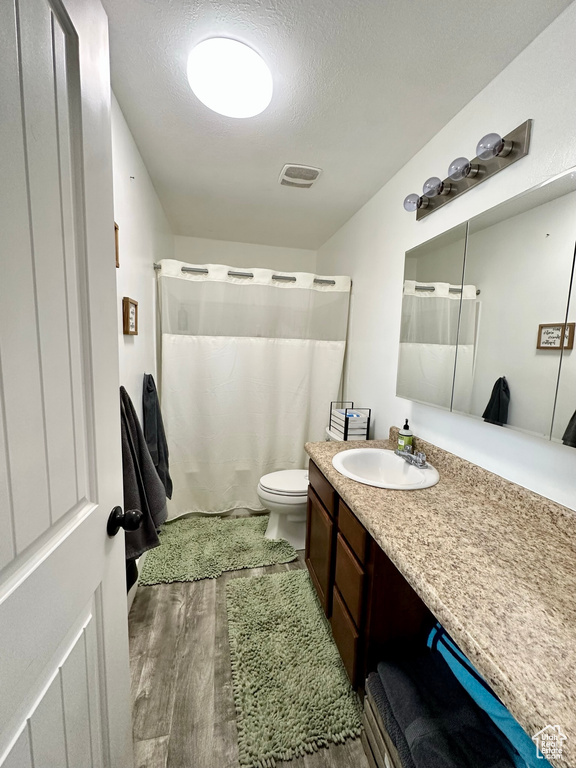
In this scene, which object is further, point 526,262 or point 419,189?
point 419,189

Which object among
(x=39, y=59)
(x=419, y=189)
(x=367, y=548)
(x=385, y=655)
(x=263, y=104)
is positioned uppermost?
(x=263, y=104)

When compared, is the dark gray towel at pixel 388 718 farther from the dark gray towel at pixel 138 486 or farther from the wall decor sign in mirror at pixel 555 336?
the wall decor sign in mirror at pixel 555 336

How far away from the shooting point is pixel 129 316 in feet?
4.63

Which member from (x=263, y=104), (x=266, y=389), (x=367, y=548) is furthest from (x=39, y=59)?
(x=266, y=389)

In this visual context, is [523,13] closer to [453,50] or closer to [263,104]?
[453,50]

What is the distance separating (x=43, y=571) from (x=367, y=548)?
90cm

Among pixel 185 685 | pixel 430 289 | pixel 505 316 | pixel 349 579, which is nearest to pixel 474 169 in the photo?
pixel 430 289

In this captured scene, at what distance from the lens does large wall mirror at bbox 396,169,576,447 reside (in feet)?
2.84

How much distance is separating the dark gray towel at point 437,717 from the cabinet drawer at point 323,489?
1.78 feet

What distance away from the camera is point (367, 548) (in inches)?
39.7

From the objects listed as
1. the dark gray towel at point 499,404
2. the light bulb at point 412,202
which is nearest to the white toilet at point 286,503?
the dark gray towel at point 499,404

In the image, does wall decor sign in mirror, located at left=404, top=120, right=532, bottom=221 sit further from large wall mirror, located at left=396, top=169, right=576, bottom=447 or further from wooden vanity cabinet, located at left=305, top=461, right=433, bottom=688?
wooden vanity cabinet, located at left=305, top=461, right=433, bottom=688

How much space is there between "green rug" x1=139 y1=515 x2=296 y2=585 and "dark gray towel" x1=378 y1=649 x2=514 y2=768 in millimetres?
931

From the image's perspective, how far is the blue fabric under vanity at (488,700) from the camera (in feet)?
2.23
